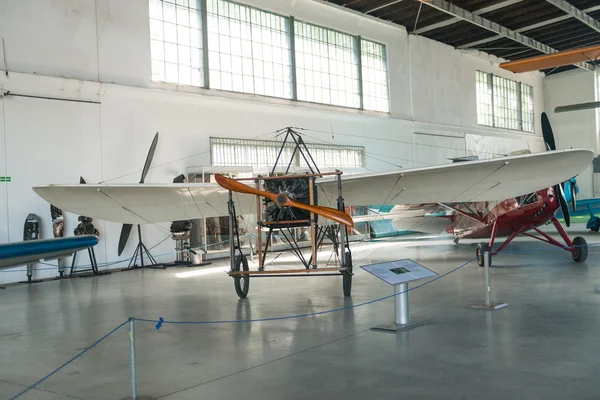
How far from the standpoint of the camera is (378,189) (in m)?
8.97

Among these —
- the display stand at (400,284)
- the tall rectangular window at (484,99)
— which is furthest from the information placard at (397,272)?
the tall rectangular window at (484,99)

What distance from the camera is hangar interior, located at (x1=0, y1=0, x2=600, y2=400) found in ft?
15.0

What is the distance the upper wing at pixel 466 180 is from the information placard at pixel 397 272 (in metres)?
2.05

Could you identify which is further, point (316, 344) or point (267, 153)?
point (267, 153)

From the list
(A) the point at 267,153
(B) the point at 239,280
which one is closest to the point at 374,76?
(A) the point at 267,153

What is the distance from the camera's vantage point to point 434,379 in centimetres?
406

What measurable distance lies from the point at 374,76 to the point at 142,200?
14.0 meters

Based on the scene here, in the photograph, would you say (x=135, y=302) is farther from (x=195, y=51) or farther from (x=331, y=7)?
(x=331, y=7)

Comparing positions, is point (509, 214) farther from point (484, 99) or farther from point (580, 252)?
point (484, 99)

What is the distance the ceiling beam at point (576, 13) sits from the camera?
19.8m

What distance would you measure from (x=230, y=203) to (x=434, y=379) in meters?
4.71

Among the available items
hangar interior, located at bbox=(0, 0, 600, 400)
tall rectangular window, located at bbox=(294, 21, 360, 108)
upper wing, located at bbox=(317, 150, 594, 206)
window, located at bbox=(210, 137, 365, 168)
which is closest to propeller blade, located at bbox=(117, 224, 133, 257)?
hangar interior, located at bbox=(0, 0, 600, 400)

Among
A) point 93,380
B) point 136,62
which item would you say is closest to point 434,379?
point 93,380

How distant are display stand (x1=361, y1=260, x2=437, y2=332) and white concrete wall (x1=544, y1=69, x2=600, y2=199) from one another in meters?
27.7
